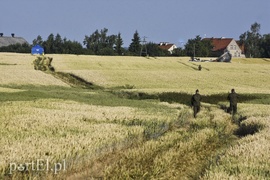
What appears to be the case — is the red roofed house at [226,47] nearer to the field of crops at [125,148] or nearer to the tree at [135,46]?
the tree at [135,46]

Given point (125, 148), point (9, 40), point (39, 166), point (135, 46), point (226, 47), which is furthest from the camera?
point (226, 47)

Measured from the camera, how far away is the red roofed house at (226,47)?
185250 mm

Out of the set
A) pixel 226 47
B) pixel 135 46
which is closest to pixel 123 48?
pixel 135 46

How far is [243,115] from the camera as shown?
26031 mm

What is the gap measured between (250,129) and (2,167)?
14033 mm

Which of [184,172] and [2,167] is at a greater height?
[2,167]

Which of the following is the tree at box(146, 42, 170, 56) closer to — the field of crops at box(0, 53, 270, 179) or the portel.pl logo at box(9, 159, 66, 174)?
the field of crops at box(0, 53, 270, 179)

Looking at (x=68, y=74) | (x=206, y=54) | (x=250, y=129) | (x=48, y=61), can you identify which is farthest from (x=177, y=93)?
(x=206, y=54)

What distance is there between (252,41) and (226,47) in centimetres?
1561

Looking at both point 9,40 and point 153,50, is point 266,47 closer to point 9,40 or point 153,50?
point 153,50

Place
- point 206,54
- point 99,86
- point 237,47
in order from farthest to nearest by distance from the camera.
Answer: point 237,47
point 206,54
point 99,86

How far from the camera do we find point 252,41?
191125 mm

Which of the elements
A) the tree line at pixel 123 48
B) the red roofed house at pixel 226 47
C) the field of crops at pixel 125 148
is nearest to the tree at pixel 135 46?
the tree line at pixel 123 48

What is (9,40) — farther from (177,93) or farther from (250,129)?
(250,129)
